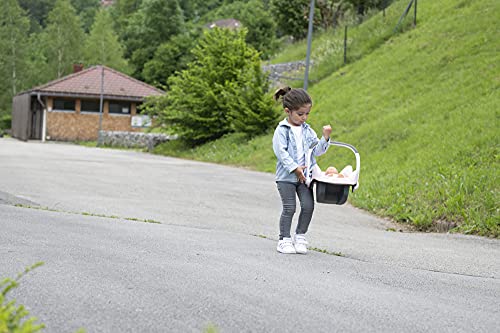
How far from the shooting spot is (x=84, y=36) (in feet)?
279

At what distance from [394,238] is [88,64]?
7980 cm

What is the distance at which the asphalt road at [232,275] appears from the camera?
14.3 ft

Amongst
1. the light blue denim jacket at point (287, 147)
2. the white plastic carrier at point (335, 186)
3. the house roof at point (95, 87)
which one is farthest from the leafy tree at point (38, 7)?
the white plastic carrier at point (335, 186)

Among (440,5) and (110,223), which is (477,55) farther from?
(110,223)

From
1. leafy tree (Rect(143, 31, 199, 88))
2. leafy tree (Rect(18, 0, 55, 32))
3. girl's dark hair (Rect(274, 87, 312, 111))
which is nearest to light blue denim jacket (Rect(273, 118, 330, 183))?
girl's dark hair (Rect(274, 87, 312, 111))

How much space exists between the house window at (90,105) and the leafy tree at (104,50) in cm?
2636

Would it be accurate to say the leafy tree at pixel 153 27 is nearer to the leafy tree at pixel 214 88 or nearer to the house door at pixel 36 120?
the house door at pixel 36 120

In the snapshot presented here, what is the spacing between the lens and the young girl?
725cm

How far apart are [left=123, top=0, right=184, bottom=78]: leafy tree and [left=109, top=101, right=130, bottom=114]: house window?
29.7 m

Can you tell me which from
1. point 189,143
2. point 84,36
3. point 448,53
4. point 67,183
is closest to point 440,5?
point 448,53

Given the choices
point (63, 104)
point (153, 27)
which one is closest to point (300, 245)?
point (63, 104)

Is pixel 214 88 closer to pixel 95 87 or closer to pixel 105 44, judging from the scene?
pixel 95 87

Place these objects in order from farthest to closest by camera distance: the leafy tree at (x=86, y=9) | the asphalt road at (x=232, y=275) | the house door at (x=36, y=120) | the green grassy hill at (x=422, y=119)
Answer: the leafy tree at (x=86, y=9) < the house door at (x=36, y=120) < the green grassy hill at (x=422, y=119) < the asphalt road at (x=232, y=275)

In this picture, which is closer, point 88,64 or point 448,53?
point 448,53
